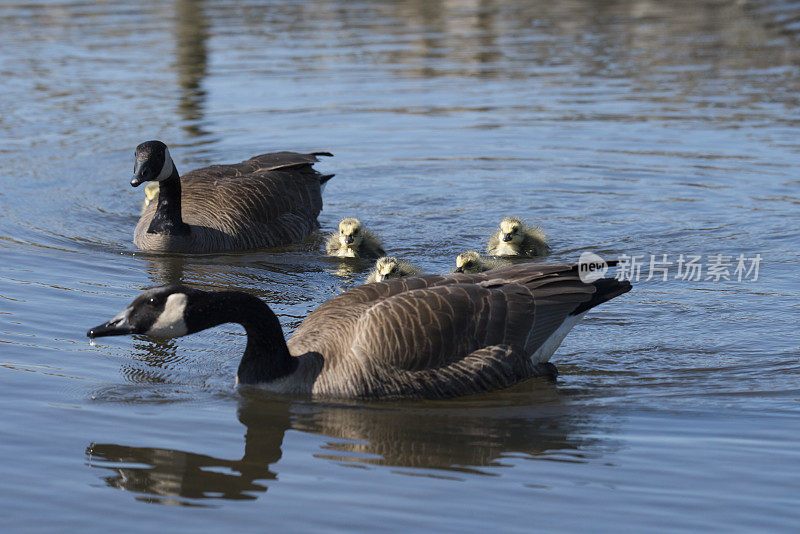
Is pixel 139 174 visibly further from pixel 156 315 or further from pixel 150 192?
pixel 156 315

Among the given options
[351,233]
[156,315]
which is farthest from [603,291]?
[351,233]

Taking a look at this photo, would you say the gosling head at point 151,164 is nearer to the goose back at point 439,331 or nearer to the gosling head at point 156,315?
the goose back at point 439,331

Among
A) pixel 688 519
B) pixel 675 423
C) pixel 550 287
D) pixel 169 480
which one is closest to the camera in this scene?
pixel 688 519

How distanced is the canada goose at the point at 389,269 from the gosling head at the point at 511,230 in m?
1.09

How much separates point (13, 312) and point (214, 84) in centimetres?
1001

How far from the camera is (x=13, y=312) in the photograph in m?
8.58

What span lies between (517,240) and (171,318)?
4312 millimetres

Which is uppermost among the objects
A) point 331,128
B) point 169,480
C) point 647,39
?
point 647,39

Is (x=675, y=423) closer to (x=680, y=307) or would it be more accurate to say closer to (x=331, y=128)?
(x=680, y=307)

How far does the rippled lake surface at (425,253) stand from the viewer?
5621 mm

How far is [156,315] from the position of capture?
6543 millimetres

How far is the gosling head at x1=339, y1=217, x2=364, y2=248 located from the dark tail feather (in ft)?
10.8

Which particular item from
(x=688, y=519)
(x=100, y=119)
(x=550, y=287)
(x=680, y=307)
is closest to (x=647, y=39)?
(x=100, y=119)

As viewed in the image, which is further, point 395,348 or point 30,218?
point 30,218
